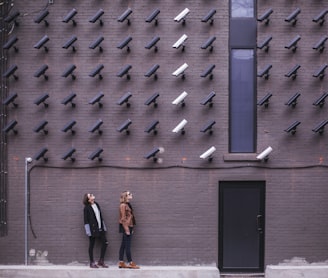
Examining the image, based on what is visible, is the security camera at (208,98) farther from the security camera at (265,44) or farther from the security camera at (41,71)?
the security camera at (41,71)

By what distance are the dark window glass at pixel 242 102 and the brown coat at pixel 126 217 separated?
8.75 ft

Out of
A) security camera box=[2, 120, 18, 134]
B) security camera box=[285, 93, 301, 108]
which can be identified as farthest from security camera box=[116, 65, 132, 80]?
security camera box=[285, 93, 301, 108]

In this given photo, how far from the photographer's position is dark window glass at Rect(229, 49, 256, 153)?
12.8 m

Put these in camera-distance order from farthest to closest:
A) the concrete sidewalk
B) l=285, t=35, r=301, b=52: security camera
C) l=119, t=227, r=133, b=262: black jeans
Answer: l=285, t=35, r=301, b=52: security camera, l=119, t=227, r=133, b=262: black jeans, the concrete sidewalk

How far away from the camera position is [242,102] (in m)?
12.8

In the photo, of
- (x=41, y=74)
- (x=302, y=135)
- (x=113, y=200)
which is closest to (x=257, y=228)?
(x=302, y=135)

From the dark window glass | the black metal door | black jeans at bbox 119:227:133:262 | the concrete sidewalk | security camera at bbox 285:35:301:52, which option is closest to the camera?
the concrete sidewalk

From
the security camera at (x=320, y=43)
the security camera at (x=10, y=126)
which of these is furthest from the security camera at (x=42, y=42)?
the security camera at (x=320, y=43)

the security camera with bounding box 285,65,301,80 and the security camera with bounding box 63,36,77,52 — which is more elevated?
the security camera with bounding box 63,36,77,52

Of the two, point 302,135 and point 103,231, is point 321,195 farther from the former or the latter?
point 103,231

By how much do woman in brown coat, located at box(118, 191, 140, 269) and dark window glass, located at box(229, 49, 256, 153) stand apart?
2.61m

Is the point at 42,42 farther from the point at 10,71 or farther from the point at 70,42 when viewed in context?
the point at 10,71

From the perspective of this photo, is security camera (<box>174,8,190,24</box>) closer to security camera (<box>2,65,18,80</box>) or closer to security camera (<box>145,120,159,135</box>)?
security camera (<box>145,120,159,135</box>)

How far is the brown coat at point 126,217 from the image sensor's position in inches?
475
